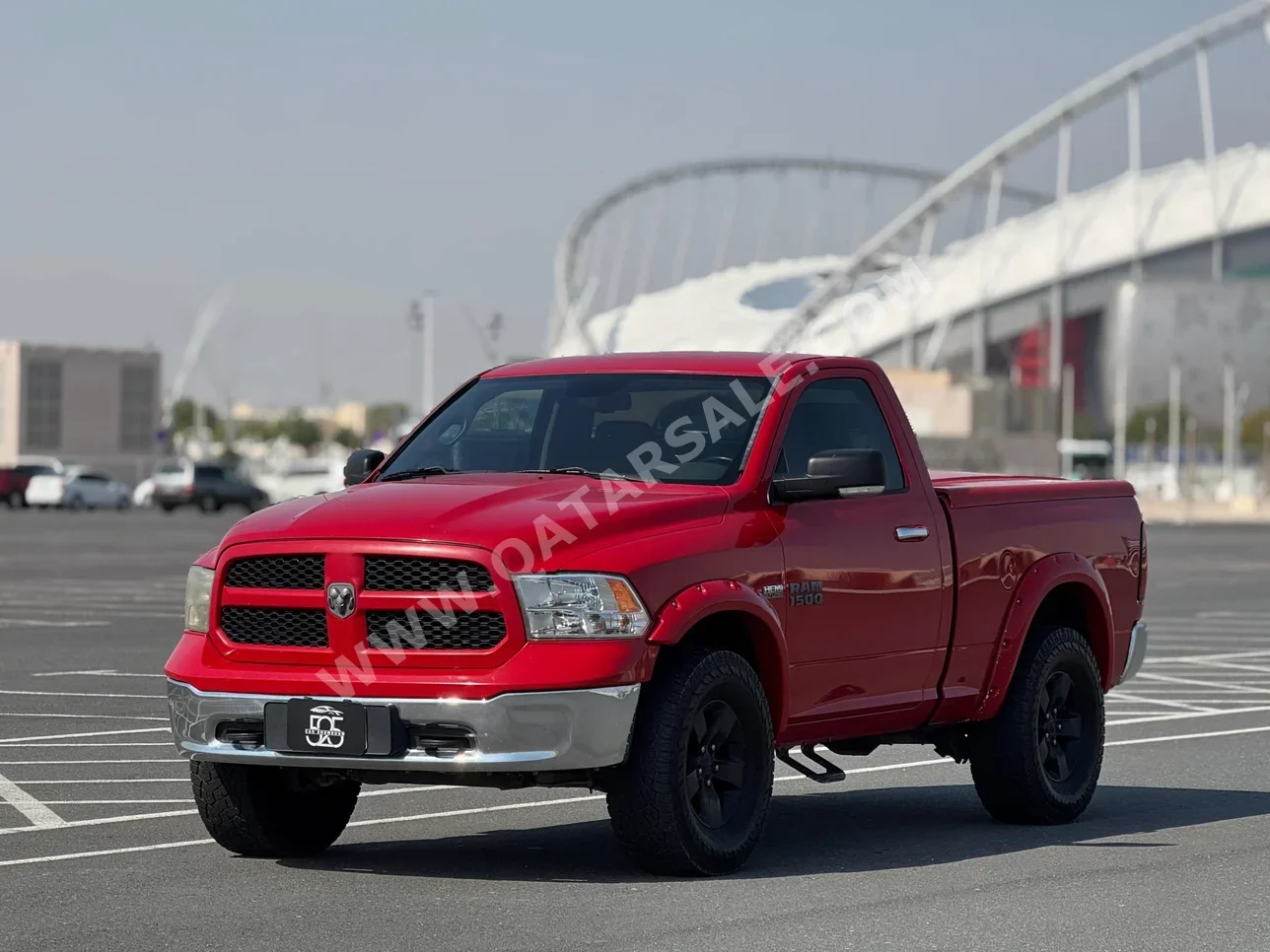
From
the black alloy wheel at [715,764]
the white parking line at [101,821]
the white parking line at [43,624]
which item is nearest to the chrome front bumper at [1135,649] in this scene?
the black alloy wheel at [715,764]

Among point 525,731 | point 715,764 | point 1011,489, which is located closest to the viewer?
point 525,731

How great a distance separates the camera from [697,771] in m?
7.82

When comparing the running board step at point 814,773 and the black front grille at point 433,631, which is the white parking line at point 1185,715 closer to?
the running board step at point 814,773

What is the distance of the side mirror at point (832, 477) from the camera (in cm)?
821

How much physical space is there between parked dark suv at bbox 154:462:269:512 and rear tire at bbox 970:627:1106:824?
64870 mm

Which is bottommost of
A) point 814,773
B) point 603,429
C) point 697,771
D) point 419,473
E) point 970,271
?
point 814,773

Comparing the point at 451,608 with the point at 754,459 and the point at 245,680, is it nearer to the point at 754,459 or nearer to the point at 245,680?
the point at 245,680

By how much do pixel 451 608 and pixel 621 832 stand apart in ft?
3.40

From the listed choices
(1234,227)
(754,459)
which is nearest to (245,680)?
(754,459)

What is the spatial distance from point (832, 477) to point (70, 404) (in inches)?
5079

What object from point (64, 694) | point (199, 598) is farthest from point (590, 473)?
point (64, 694)

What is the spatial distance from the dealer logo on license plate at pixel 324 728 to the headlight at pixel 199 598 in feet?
2.29

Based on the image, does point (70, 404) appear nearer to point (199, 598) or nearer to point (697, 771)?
point (199, 598)

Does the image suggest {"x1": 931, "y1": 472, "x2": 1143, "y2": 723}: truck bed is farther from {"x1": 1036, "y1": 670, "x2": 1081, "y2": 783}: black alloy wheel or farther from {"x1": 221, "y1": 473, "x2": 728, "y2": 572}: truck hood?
{"x1": 221, "y1": 473, "x2": 728, "y2": 572}: truck hood
